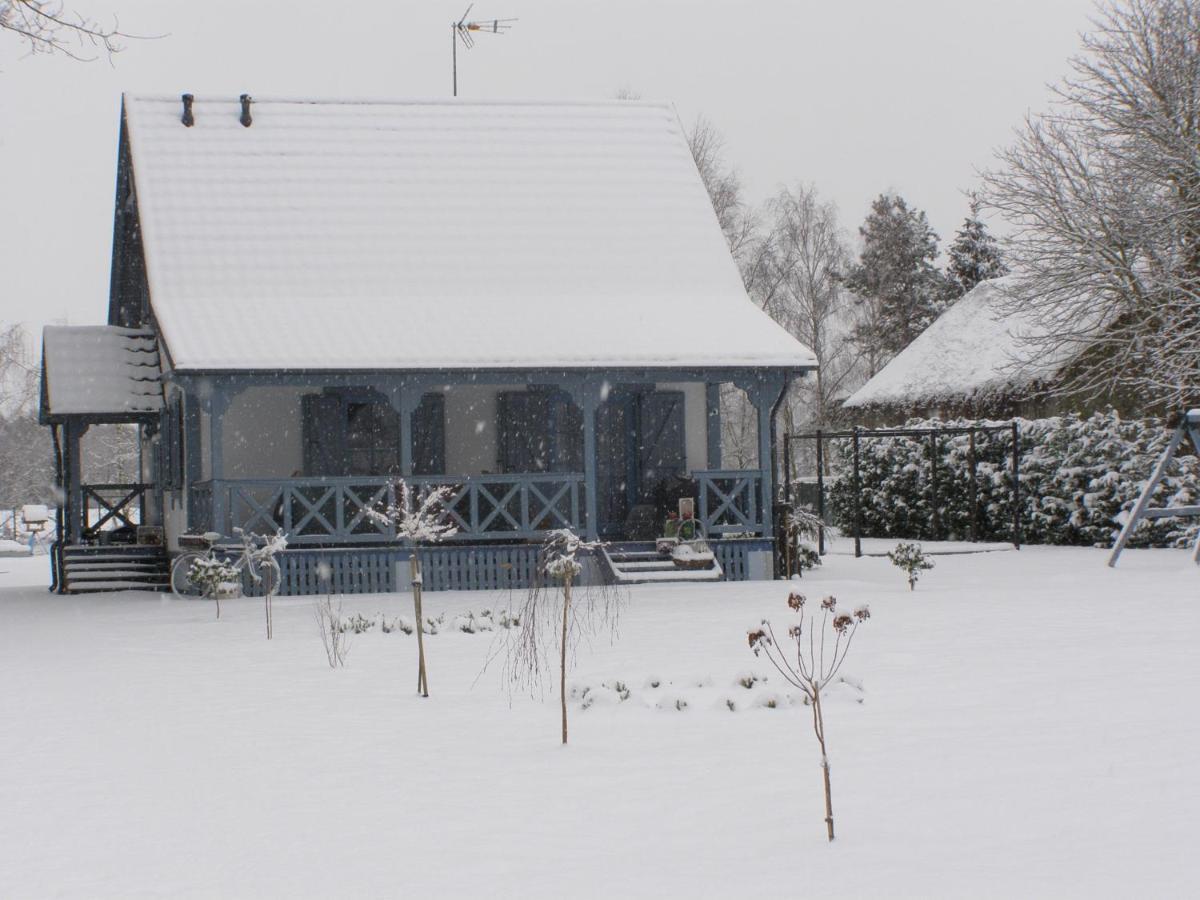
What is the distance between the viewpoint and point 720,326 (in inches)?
750

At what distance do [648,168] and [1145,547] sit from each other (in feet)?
30.5

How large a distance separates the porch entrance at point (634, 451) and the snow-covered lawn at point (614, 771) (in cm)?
758

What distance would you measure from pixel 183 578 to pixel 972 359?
54.6 ft

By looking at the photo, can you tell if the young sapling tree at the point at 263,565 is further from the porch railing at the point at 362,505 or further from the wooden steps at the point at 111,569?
the wooden steps at the point at 111,569

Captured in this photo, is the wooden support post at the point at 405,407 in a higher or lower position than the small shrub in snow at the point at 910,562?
higher

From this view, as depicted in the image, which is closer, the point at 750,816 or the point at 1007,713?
the point at 750,816

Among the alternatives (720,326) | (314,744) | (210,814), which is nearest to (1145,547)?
(720,326)

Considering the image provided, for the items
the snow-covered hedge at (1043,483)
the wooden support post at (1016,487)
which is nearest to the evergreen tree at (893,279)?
the snow-covered hedge at (1043,483)

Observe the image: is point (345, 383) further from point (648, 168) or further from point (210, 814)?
point (210, 814)

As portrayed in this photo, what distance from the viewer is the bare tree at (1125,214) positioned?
74.1 ft

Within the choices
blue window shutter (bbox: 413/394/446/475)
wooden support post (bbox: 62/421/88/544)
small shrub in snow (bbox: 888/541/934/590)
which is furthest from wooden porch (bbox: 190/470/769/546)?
small shrub in snow (bbox: 888/541/934/590)

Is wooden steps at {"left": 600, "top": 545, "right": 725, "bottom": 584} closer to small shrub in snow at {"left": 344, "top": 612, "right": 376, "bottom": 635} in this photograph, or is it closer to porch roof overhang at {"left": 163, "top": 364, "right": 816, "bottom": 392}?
porch roof overhang at {"left": 163, "top": 364, "right": 816, "bottom": 392}

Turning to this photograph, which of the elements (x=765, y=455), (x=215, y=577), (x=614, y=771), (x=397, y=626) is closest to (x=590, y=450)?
(x=765, y=455)

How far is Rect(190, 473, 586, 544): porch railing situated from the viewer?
17500mm
